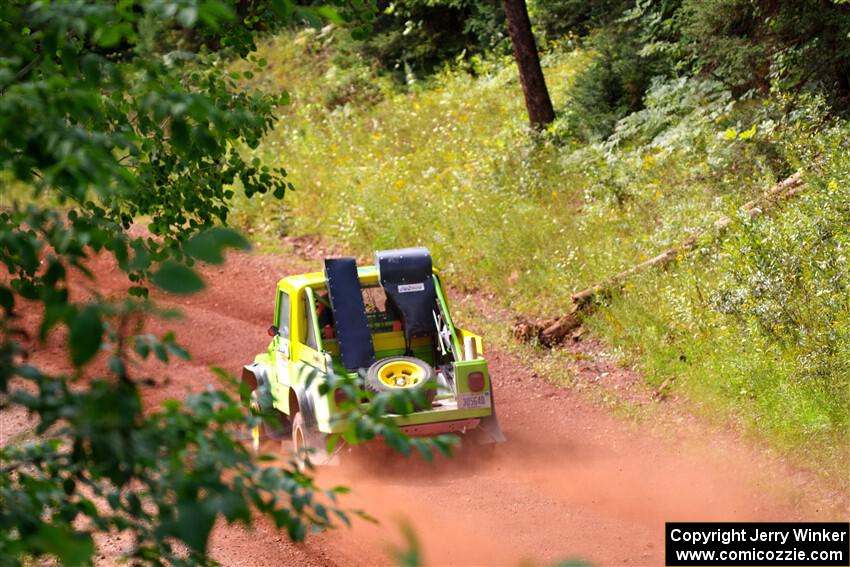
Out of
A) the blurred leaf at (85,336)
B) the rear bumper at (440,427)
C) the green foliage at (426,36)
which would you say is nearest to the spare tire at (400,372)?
the rear bumper at (440,427)

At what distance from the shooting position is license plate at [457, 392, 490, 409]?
9.30m

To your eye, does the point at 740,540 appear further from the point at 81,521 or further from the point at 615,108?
the point at 615,108

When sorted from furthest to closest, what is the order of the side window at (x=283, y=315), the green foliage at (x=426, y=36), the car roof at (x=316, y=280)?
the green foliage at (x=426, y=36) → the side window at (x=283, y=315) → the car roof at (x=316, y=280)

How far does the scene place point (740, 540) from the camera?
7.76 metres

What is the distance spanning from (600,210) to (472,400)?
6435 mm

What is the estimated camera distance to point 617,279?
12781 millimetres

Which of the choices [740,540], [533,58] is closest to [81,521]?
[740,540]

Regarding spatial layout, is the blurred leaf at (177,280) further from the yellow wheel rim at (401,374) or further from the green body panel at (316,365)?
the yellow wheel rim at (401,374)

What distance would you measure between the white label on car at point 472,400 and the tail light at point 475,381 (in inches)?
2.4

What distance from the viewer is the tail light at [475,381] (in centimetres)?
927

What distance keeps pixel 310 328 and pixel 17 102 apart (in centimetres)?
740

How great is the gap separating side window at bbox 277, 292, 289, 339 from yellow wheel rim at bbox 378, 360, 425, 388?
1.50 m

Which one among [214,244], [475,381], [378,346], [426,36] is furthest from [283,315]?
[426,36]

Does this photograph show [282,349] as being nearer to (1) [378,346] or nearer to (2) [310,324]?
(2) [310,324]
